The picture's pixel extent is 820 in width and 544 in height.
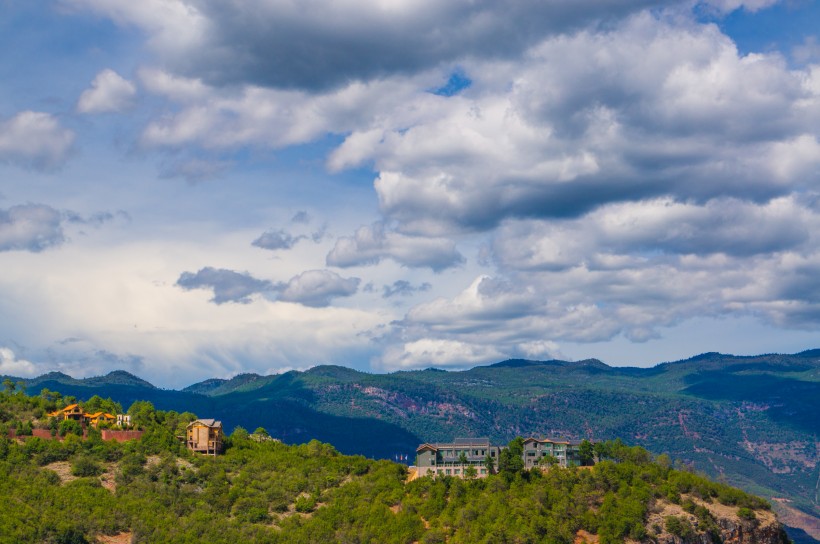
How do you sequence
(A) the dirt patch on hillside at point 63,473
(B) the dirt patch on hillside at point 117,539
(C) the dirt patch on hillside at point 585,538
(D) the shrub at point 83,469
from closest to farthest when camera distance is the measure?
(B) the dirt patch on hillside at point 117,539 → (C) the dirt patch on hillside at point 585,538 → (A) the dirt patch on hillside at point 63,473 → (D) the shrub at point 83,469

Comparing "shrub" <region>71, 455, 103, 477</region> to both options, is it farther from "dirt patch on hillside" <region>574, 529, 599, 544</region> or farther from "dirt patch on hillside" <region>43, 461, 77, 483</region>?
"dirt patch on hillside" <region>574, 529, 599, 544</region>

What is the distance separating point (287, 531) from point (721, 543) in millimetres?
87618

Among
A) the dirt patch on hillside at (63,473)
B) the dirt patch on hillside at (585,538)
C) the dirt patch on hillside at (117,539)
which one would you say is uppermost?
the dirt patch on hillside at (63,473)

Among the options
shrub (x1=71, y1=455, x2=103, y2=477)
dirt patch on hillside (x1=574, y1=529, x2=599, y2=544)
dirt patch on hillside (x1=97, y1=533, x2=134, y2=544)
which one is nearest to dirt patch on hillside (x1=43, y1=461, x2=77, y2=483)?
shrub (x1=71, y1=455, x2=103, y2=477)

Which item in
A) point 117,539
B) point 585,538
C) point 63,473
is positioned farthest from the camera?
point 63,473

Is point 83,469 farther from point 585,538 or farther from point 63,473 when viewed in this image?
point 585,538

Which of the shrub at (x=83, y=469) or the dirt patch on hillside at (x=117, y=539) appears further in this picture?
the shrub at (x=83, y=469)

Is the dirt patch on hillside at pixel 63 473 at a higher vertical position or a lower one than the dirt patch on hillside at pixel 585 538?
higher

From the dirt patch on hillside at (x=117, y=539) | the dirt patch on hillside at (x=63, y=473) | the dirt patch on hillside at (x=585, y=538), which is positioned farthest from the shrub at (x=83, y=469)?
the dirt patch on hillside at (x=585, y=538)

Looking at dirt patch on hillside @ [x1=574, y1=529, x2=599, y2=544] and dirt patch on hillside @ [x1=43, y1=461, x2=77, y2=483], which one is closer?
dirt patch on hillside @ [x1=574, y1=529, x2=599, y2=544]

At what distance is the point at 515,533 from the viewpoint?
18612 centimetres

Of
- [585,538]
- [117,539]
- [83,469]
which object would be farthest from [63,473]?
[585,538]

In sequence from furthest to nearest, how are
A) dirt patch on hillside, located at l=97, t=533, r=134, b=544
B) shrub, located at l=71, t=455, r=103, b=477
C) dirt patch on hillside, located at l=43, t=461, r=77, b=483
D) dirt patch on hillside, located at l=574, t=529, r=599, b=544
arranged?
shrub, located at l=71, t=455, r=103, b=477 < dirt patch on hillside, located at l=43, t=461, r=77, b=483 < dirt patch on hillside, located at l=574, t=529, r=599, b=544 < dirt patch on hillside, located at l=97, t=533, r=134, b=544

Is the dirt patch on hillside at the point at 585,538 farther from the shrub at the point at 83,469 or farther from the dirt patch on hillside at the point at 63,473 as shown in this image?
the dirt patch on hillside at the point at 63,473
